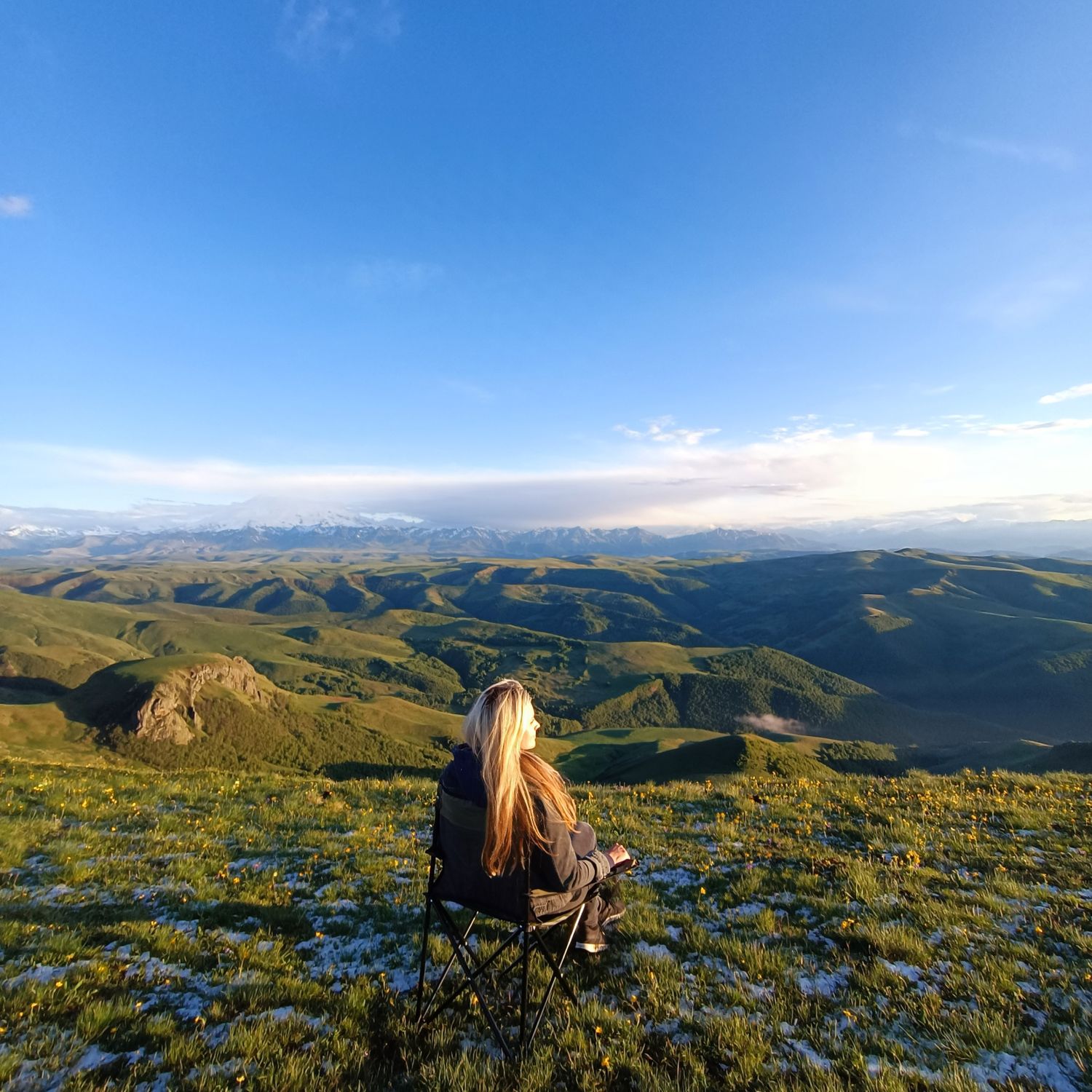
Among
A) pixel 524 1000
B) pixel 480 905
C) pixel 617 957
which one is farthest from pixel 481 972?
pixel 617 957

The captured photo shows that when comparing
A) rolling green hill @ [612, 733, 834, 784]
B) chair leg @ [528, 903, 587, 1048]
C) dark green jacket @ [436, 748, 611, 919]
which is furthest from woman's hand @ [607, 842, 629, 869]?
rolling green hill @ [612, 733, 834, 784]

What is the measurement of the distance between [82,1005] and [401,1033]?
3.62 metres

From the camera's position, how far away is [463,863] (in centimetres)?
640

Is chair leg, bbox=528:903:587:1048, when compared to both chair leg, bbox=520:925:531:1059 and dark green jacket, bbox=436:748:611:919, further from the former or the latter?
dark green jacket, bbox=436:748:611:919

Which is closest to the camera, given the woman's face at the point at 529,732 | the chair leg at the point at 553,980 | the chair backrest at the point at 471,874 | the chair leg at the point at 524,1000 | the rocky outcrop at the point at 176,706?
Answer: the chair leg at the point at 524,1000

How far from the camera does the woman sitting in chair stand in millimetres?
5980

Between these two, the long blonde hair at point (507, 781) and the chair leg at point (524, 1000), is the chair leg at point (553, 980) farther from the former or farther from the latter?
the long blonde hair at point (507, 781)

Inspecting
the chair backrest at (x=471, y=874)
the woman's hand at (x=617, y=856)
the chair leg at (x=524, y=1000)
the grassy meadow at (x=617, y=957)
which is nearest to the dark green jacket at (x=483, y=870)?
the chair backrest at (x=471, y=874)

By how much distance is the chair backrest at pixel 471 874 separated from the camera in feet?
19.9

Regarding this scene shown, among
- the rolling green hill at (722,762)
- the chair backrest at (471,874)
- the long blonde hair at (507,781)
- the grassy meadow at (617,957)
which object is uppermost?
the long blonde hair at (507,781)

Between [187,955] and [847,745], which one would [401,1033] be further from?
[847,745]

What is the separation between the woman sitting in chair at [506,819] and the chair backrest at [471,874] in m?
0.01

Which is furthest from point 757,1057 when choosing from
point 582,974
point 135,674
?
point 135,674

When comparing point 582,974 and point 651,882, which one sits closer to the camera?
point 582,974
